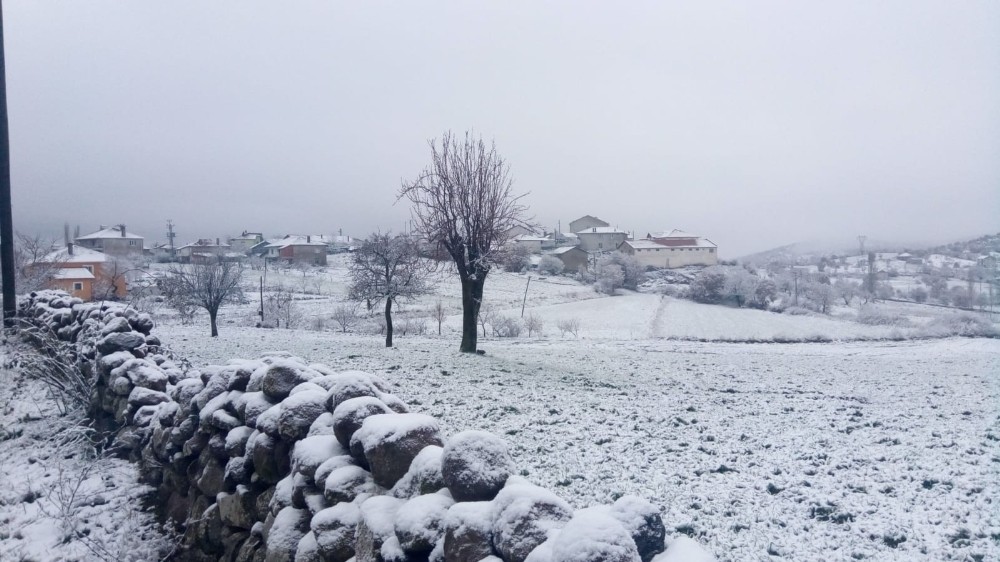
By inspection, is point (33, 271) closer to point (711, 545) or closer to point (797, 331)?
point (711, 545)

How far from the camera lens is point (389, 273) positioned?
18500 millimetres

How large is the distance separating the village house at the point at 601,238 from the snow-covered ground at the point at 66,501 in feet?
113

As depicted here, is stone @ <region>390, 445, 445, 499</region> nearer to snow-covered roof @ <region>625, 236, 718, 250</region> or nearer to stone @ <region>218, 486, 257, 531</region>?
stone @ <region>218, 486, 257, 531</region>

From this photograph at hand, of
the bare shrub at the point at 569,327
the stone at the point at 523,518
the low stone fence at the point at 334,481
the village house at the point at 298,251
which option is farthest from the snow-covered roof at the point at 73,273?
the village house at the point at 298,251

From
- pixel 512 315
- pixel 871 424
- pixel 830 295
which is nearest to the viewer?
pixel 871 424

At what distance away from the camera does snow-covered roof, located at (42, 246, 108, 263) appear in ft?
45.1

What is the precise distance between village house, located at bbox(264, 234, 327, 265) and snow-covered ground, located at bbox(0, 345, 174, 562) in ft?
103

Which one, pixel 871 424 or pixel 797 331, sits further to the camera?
pixel 797 331

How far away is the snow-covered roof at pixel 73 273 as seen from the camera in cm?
1384

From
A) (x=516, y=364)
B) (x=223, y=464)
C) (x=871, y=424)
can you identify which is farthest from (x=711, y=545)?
(x=516, y=364)

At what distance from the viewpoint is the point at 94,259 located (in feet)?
45.6

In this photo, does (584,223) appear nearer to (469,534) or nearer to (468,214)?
(468,214)

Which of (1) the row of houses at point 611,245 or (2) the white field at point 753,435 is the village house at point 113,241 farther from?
(1) the row of houses at point 611,245

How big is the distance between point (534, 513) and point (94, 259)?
15929mm
